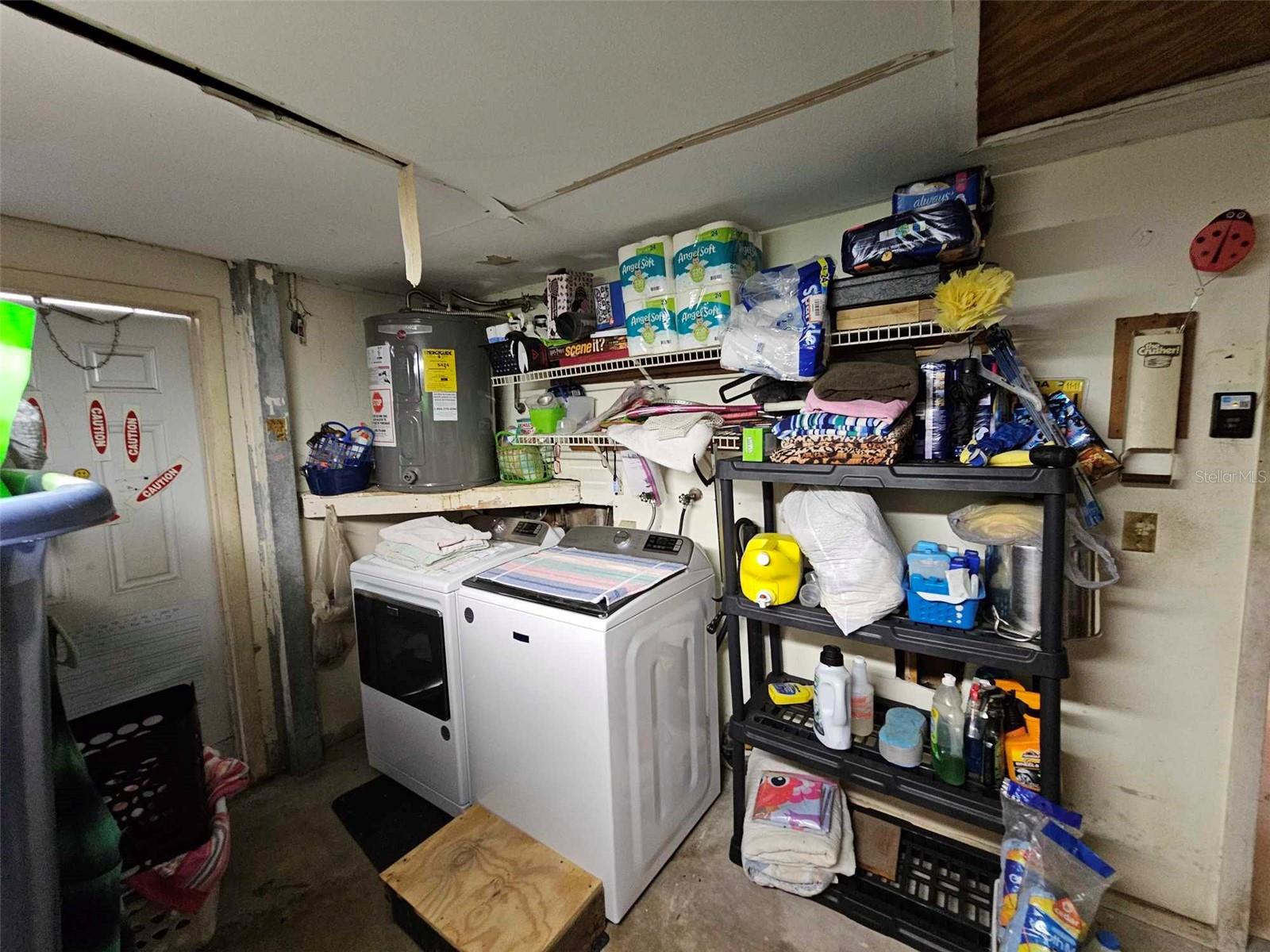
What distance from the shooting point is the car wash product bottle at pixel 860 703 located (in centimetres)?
146

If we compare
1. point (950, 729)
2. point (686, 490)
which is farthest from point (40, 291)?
point (950, 729)

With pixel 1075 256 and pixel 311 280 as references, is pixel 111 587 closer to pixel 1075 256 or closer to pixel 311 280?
pixel 311 280

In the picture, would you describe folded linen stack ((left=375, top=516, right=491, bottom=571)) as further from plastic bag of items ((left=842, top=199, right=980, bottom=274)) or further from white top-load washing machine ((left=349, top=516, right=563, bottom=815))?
plastic bag of items ((left=842, top=199, right=980, bottom=274))

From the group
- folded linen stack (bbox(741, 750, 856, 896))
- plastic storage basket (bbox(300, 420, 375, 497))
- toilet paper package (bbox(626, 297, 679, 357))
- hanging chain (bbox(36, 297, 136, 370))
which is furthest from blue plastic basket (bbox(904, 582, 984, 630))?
hanging chain (bbox(36, 297, 136, 370))

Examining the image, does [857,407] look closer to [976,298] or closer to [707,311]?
[976,298]

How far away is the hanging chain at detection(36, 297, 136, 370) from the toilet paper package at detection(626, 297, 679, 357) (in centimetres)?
180

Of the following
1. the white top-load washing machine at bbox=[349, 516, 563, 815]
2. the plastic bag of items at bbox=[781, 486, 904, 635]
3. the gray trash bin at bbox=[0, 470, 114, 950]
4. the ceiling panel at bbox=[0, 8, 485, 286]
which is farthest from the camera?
the white top-load washing machine at bbox=[349, 516, 563, 815]

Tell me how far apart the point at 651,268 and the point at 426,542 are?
135 cm

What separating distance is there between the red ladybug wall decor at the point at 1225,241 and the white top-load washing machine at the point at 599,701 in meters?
1.51

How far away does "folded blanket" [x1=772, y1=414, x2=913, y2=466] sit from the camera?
1247mm

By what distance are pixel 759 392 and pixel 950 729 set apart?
107cm

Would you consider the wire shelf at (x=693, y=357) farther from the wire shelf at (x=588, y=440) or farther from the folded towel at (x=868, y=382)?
the wire shelf at (x=588, y=440)

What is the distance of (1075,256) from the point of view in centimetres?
131

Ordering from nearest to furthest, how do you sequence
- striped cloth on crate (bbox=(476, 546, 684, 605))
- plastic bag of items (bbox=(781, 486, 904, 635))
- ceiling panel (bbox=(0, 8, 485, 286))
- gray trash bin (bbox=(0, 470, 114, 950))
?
gray trash bin (bbox=(0, 470, 114, 950))
ceiling panel (bbox=(0, 8, 485, 286))
plastic bag of items (bbox=(781, 486, 904, 635))
striped cloth on crate (bbox=(476, 546, 684, 605))
